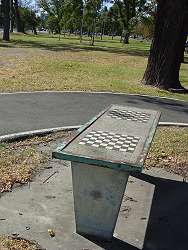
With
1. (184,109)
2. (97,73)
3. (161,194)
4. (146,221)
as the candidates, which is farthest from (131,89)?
(146,221)

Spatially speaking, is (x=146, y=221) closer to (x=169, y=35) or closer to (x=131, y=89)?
(x=131, y=89)

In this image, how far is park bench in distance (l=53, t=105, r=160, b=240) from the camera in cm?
371

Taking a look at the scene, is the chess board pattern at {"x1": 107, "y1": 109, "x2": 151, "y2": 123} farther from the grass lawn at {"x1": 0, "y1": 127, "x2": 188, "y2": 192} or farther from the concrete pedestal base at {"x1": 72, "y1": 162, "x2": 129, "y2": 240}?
the concrete pedestal base at {"x1": 72, "y1": 162, "x2": 129, "y2": 240}

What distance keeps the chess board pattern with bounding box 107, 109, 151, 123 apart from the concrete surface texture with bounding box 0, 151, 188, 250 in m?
0.77

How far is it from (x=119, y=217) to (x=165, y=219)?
462 mm

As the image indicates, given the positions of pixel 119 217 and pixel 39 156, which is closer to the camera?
pixel 119 217

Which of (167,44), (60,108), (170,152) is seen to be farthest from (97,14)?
(170,152)

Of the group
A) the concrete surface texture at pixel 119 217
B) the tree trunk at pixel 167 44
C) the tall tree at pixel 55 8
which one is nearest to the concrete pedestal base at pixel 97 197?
the concrete surface texture at pixel 119 217

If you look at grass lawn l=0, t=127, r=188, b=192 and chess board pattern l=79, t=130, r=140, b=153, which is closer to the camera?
chess board pattern l=79, t=130, r=140, b=153

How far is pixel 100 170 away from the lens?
154 inches

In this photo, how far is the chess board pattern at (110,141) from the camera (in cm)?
403

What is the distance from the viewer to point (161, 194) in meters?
5.30

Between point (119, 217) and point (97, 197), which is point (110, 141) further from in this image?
point (119, 217)

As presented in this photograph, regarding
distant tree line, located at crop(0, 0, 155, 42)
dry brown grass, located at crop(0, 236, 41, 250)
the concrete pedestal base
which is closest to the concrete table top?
the concrete pedestal base
